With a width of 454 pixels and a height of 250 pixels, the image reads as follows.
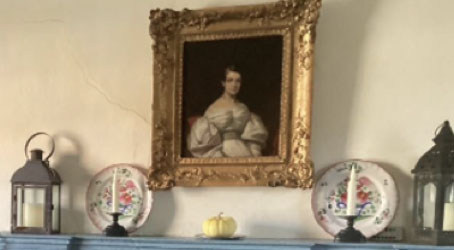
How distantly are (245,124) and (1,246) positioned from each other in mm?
1040

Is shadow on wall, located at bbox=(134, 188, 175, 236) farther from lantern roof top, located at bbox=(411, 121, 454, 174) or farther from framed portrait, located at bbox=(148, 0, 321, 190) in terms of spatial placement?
lantern roof top, located at bbox=(411, 121, 454, 174)

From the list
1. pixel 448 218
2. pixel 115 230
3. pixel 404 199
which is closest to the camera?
pixel 448 218

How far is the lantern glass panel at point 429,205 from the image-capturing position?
1865mm

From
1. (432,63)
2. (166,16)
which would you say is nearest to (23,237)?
(166,16)

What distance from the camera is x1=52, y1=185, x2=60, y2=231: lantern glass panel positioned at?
2273 mm

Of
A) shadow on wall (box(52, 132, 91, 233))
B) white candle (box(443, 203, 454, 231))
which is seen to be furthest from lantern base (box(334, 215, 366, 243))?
shadow on wall (box(52, 132, 91, 233))

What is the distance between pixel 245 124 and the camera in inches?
83.8

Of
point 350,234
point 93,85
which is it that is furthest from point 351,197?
point 93,85

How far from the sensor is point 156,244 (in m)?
2.04

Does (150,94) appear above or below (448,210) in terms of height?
above

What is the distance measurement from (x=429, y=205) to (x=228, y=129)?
2.47 feet

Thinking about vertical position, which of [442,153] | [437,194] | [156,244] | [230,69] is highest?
[230,69]

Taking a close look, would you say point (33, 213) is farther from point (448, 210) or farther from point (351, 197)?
point (448, 210)

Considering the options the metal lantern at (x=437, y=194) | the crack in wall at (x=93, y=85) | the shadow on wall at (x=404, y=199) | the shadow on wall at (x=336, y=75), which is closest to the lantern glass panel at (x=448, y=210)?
the metal lantern at (x=437, y=194)
